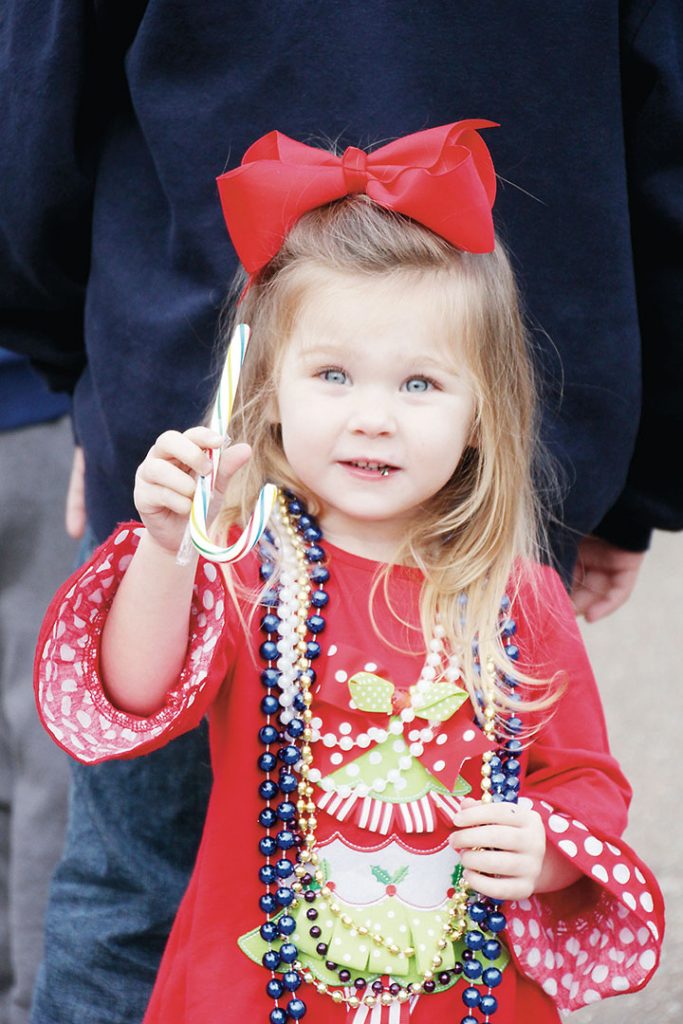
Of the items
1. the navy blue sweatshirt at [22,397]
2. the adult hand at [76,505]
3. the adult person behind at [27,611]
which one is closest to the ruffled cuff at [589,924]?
the adult hand at [76,505]

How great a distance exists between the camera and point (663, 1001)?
2566 millimetres

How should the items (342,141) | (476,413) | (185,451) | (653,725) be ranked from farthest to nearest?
(653,725) → (342,141) → (476,413) → (185,451)

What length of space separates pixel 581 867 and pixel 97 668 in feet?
2.05

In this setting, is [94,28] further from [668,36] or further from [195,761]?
[195,761]

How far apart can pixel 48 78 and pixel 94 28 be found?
0.10m

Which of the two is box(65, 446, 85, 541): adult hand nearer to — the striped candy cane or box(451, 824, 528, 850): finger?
the striped candy cane

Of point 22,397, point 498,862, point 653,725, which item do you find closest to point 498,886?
point 498,862

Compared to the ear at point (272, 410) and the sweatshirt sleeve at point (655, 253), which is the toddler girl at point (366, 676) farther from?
the sweatshirt sleeve at point (655, 253)

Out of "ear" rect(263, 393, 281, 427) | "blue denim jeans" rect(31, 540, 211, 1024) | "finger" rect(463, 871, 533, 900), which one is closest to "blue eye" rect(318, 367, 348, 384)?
"ear" rect(263, 393, 281, 427)

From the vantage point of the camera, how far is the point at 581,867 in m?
1.58

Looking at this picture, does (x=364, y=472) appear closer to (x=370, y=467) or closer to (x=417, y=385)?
(x=370, y=467)

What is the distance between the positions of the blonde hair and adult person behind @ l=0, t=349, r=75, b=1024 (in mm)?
1010

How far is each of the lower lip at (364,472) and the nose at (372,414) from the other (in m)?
0.05

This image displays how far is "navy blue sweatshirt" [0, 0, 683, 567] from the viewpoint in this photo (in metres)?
1.78
